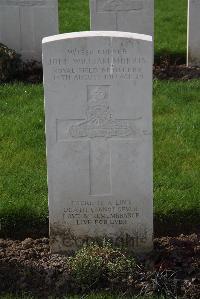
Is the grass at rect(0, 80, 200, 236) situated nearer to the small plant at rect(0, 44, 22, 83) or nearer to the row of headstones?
the small plant at rect(0, 44, 22, 83)

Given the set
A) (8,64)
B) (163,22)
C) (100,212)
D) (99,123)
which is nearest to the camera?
(99,123)

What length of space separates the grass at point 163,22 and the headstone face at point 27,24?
5.47ft

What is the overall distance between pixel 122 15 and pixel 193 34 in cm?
109

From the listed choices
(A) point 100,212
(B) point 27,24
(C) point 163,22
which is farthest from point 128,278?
(C) point 163,22

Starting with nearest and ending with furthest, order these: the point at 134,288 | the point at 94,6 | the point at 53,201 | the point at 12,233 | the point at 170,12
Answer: the point at 134,288 → the point at 53,201 → the point at 12,233 → the point at 94,6 → the point at 170,12

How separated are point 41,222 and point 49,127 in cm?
100

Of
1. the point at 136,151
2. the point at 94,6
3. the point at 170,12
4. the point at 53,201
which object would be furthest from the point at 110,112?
the point at 170,12

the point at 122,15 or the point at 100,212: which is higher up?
the point at 122,15

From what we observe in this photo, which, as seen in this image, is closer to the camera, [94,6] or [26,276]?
[26,276]

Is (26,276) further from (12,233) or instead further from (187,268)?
(187,268)

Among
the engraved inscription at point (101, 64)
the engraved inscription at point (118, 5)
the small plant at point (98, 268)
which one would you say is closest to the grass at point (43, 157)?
the small plant at point (98, 268)

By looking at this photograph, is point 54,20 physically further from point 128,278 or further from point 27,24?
point 128,278

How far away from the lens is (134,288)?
4477 mm

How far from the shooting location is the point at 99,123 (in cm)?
468
